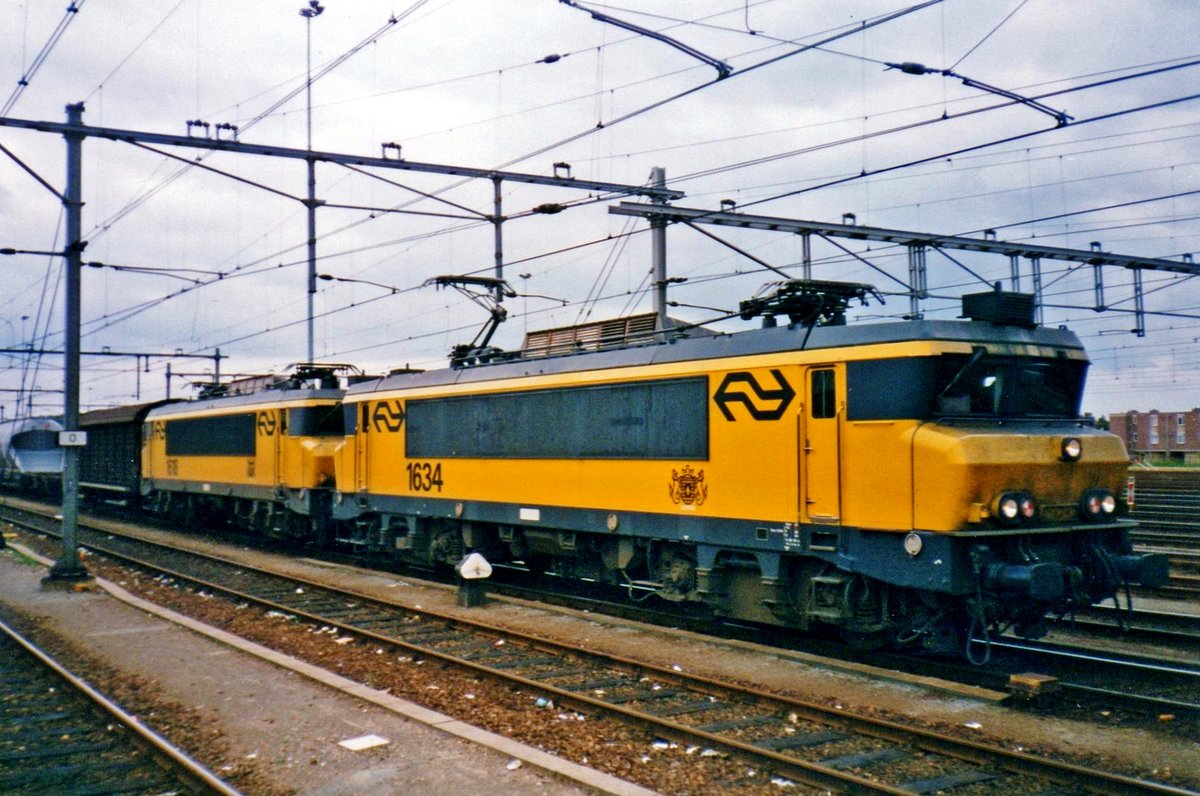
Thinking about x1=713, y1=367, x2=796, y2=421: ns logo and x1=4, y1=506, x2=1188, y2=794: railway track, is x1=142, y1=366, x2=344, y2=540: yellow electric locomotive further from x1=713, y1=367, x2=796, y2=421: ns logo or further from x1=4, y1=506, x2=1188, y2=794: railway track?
x1=713, y1=367, x2=796, y2=421: ns logo

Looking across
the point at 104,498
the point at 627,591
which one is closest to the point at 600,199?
the point at 627,591

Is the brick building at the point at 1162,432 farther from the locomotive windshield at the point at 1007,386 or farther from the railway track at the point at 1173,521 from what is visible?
the locomotive windshield at the point at 1007,386

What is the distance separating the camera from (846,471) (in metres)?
9.47

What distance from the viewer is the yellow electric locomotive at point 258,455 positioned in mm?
20859

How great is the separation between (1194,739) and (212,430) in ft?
75.1

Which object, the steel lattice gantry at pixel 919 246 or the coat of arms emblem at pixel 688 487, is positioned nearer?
the coat of arms emblem at pixel 688 487

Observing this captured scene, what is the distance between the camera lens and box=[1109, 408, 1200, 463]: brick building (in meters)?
61.6

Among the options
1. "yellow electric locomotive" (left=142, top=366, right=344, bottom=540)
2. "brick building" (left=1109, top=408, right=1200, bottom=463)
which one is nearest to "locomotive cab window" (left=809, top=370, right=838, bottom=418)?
"yellow electric locomotive" (left=142, top=366, right=344, bottom=540)

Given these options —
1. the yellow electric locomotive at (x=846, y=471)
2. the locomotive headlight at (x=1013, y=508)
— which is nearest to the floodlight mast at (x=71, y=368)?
the yellow electric locomotive at (x=846, y=471)

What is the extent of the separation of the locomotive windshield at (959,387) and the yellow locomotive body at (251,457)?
12.6 m

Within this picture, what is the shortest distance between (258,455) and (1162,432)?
6985 centimetres

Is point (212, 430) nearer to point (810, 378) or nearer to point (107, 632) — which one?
point (107, 632)

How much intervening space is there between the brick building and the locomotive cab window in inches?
2301

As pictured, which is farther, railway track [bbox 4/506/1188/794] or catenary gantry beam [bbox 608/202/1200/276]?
catenary gantry beam [bbox 608/202/1200/276]
